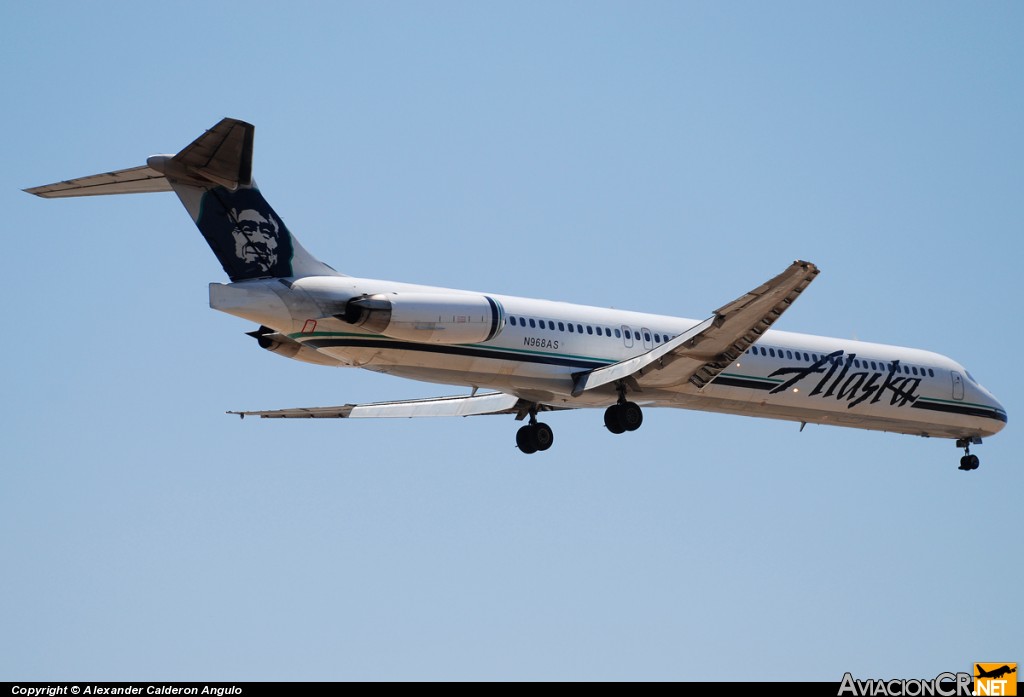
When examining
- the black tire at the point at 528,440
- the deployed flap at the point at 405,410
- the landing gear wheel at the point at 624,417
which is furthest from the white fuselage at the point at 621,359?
the deployed flap at the point at 405,410

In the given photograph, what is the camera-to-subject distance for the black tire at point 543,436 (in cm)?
2783

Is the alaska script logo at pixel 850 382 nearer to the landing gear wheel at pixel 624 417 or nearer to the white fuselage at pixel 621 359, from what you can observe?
the white fuselage at pixel 621 359

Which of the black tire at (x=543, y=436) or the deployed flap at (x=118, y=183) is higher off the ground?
the deployed flap at (x=118, y=183)

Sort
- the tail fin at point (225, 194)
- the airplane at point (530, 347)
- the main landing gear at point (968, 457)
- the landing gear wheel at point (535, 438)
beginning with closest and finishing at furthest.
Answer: the tail fin at point (225, 194), the airplane at point (530, 347), the landing gear wheel at point (535, 438), the main landing gear at point (968, 457)

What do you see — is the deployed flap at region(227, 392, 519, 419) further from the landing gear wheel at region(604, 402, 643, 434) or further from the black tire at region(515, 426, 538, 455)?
the landing gear wheel at region(604, 402, 643, 434)

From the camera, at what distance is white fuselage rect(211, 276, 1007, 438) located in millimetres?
23250

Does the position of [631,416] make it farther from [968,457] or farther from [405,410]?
[968,457]

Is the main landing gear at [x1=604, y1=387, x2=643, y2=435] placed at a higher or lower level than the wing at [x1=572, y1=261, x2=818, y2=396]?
lower

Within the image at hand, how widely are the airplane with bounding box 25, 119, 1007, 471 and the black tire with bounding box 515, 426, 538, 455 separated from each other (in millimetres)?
31

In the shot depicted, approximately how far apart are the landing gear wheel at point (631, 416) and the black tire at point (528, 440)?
2.10 metres

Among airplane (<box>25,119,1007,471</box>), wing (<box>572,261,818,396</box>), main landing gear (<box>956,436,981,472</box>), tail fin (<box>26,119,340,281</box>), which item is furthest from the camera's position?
main landing gear (<box>956,436,981,472</box>)

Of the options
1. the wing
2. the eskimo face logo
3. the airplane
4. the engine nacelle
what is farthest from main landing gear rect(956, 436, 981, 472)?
the eskimo face logo

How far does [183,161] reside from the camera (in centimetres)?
2273

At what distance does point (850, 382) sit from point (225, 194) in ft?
44.4
